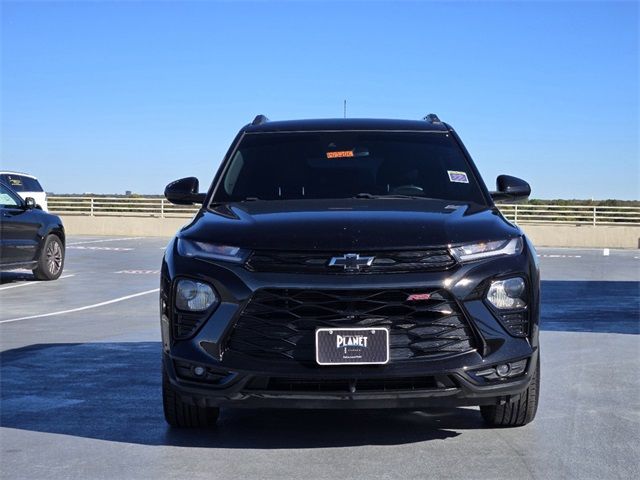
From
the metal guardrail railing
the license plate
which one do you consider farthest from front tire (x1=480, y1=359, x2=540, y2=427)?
the metal guardrail railing

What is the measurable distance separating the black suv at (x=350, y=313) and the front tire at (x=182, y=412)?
0.04ft

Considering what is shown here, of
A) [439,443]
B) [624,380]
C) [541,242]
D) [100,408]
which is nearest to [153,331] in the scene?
[100,408]

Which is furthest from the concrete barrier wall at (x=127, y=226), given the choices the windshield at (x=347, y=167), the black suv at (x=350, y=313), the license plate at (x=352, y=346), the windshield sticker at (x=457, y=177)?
the license plate at (x=352, y=346)

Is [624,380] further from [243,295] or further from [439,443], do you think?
[243,295]

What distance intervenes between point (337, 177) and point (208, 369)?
1.86m

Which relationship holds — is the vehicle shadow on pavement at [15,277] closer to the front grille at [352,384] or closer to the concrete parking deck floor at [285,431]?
the concrete parking deck floor at [285,431]

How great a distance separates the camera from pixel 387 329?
4965mm

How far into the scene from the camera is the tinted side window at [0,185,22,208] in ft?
52.5

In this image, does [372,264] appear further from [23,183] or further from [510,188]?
[23,183]

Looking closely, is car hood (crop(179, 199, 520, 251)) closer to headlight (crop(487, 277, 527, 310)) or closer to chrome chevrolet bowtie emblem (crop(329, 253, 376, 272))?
chrome chevrolet bowtie emblem (crop(329, 253, 376, 272))

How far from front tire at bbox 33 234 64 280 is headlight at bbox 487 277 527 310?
41.5ft

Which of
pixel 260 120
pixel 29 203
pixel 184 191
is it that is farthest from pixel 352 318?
pixel 29 203

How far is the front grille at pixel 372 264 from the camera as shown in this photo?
16.6 ft

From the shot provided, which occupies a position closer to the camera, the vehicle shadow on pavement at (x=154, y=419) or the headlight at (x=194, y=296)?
the headlight at (x=194, y=296)
